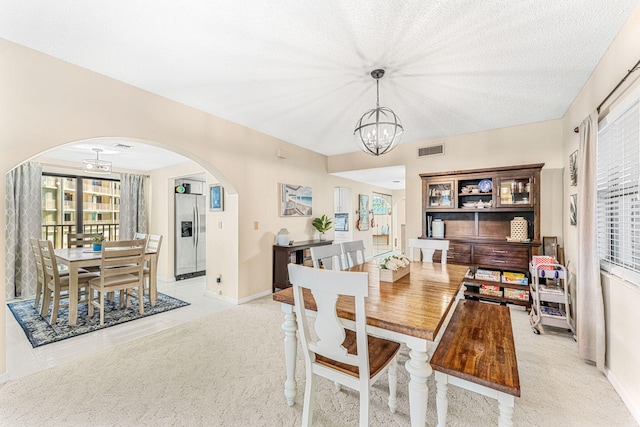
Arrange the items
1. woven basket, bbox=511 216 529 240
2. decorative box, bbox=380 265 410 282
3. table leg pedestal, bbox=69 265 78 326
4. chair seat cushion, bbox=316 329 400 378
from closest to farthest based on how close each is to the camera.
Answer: chair seat cushion, bbox=316 329 400 378, decorative box, bbox=380 265 410 282, table leg pedestal, bbox=69 265 78 326, woven basket, bbox=511 216 529 240

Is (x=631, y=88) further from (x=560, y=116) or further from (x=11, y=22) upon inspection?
(x=11, y=22)

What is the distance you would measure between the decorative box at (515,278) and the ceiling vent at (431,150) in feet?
6.67

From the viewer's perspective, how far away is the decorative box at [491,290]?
12.1 ft

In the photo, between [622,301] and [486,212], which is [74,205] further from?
[622,301]

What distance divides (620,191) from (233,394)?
3.26m

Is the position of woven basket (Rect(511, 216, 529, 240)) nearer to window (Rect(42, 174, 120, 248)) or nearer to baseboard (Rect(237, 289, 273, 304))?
baseboard (Rect(237, 289, 273, 304))

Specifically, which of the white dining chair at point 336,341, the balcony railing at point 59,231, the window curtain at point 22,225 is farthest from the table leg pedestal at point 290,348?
the balcony railing at point 59,231

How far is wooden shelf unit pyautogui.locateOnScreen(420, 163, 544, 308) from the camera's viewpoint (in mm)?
3625

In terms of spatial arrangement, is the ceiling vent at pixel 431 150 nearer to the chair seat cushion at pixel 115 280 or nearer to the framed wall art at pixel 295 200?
the framed wall art at pixel 295 200

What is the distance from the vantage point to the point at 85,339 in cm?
282

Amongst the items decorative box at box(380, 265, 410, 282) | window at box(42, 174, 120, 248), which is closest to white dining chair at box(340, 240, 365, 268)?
decorative box at box(380, 265, 410, 282)

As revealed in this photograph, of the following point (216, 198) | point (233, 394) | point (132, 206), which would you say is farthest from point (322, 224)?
point (132, 206)

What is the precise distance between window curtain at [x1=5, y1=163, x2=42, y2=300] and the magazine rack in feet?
23.4

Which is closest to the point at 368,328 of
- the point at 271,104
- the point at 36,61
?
the point at 271,104
